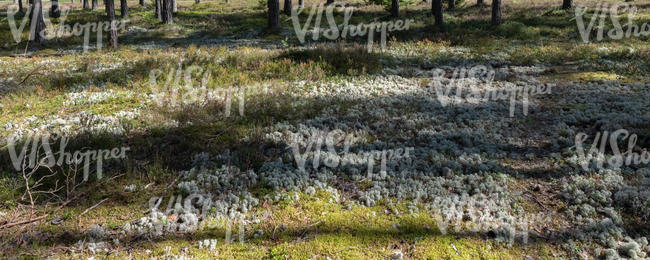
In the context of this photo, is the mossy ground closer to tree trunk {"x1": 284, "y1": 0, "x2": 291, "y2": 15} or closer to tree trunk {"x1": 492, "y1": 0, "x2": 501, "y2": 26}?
tree trunk {"x1": 492, "y1": 0, "x2": 501, "y2": 26}

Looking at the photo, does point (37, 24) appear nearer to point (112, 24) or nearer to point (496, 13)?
point (112, 24)

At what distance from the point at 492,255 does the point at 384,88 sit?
8.26 m

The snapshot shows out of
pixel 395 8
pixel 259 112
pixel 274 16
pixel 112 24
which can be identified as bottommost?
pixel 259 112

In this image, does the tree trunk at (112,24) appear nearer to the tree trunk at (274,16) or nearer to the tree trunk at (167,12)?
the tree trunk at (167,12)

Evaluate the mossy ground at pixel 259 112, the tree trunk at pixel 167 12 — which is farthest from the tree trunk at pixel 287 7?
the tree trunk at pixel 167 12

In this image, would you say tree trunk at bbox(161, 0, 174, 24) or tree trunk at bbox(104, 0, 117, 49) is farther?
tree trunk at bbox(161, 0, 174, 24)

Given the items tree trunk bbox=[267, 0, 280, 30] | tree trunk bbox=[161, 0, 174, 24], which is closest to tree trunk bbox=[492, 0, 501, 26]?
tree trunk bbox=[267, 0, 280, 30]

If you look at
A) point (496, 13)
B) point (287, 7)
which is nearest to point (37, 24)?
point (287, 7)

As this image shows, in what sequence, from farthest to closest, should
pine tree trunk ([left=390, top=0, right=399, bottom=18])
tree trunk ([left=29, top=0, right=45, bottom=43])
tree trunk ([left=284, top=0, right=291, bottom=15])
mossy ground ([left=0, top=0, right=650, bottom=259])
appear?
tree trunk ([left=284, top=0, right=291, bottom=15]), pine tree trunk ([left=390, top=0, right=399, bottom=18]), tree trunk ([left=29, top=0, right=45, bottom=43]), mossy ground ([left=0, top=0, right=650, bottom=259])

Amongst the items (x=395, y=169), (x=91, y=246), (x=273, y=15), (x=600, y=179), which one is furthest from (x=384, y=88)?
(x=273, y=15)

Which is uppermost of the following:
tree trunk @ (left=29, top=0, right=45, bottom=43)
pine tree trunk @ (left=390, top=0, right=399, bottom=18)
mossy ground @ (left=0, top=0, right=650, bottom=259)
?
pine tree trunk @ (left=390, top=0, right=399, bottom=18)

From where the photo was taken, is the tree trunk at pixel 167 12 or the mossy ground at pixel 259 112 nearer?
the mossy ground at pixel 259 112

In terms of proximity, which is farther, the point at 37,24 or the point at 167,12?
the point at 167,12

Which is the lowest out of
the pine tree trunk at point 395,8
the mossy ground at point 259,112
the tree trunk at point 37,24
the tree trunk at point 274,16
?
the mossy ground at point 259,112
